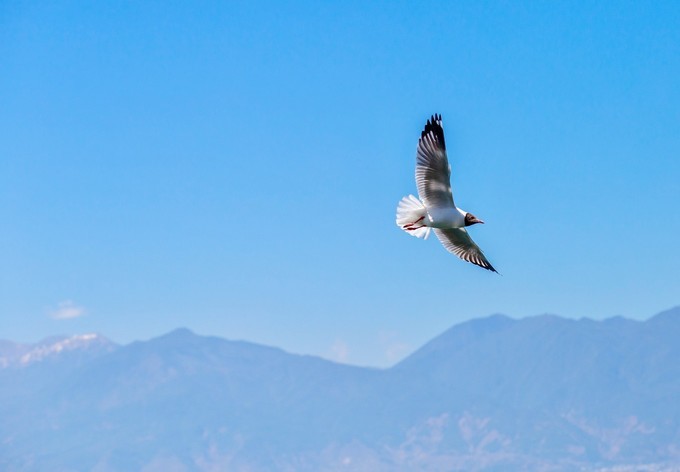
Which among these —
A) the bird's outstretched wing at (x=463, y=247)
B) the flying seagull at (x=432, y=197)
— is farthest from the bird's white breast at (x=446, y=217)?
the bird's outstretched wing at (x=463, y=247)

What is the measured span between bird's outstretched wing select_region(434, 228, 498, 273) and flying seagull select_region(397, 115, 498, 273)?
72.3 inches

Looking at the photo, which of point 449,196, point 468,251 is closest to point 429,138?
point 449,196

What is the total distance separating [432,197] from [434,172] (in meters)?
0.55

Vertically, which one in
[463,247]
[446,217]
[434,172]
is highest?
[434,172]

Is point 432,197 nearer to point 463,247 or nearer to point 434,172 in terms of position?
point 434,172

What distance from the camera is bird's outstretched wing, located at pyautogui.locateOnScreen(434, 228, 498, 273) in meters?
25.6

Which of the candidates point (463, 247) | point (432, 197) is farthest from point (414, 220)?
point (463, 247)

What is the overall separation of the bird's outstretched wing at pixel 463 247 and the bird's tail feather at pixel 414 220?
2.08m

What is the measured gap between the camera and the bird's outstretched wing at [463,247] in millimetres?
25562

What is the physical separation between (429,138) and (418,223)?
1.93 meters

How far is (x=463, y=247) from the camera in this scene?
2595 cm

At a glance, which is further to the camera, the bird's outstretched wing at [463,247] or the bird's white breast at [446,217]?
the bird's outstretched wing at [463,247]

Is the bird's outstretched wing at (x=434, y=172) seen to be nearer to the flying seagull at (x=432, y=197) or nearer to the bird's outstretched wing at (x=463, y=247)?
the flying seagull at (x=432, y=197)

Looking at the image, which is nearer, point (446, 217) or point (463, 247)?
point (446, 217)
